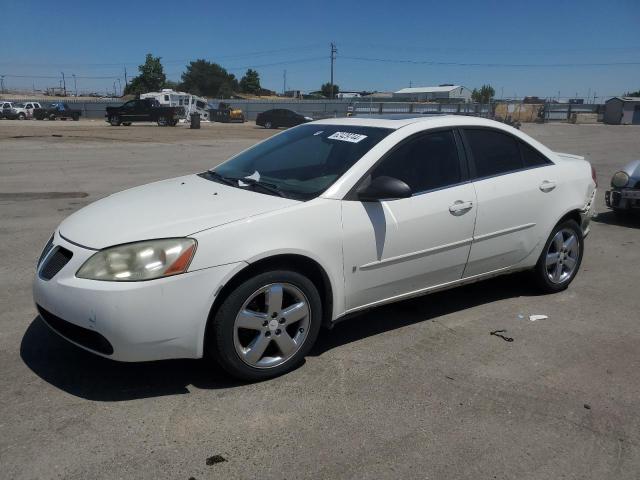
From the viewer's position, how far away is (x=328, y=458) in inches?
109

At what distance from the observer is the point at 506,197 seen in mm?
4508

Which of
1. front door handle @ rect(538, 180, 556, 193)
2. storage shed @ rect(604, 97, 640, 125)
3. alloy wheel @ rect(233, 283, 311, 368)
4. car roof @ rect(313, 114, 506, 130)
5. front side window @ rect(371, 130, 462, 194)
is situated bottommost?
alloy wheel @ rect(233, 283, 311, 368)

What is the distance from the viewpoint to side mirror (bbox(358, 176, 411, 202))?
3637 millimetres

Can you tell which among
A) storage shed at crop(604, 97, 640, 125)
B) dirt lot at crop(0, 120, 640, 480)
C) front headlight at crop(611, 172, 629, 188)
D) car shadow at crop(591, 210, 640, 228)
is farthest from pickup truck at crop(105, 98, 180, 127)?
storage shed at crop(604, 97, 640, 125)

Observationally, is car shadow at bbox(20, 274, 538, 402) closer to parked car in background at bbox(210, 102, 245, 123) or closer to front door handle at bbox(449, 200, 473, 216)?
front door handle at bbox(449, 200, 473, 216)

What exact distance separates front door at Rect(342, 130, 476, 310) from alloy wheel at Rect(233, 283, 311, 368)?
0.39 m

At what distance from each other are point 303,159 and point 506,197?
161 centimetres

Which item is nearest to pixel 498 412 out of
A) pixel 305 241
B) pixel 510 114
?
pixel 305 241

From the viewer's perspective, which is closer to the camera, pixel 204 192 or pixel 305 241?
pixel 305 241

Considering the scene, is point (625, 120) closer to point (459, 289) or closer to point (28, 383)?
point (459, 289)

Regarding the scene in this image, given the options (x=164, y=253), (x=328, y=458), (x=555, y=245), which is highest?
(x=164, y=253)

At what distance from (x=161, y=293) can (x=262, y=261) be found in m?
0.60

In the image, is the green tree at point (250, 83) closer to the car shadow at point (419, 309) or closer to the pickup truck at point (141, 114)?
the pickup truck at point (141, 114)

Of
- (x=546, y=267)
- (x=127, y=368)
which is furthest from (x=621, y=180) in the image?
(x=127, y=368)
